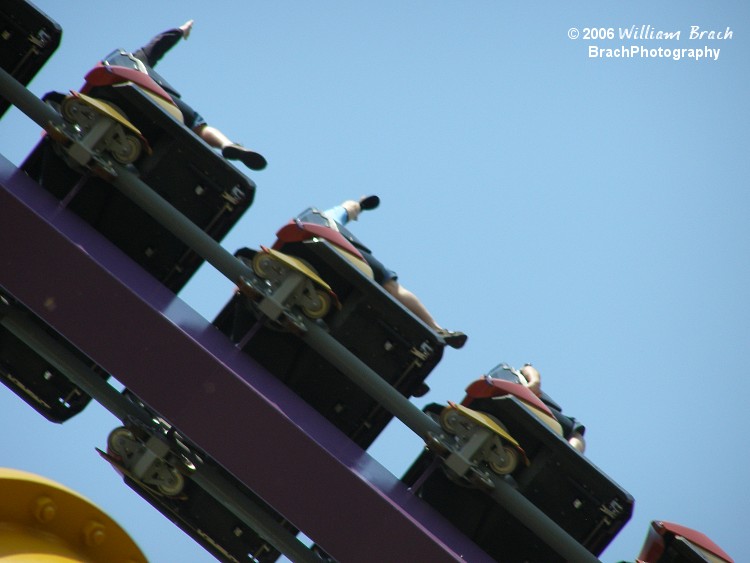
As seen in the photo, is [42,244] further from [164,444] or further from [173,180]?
[164,444]

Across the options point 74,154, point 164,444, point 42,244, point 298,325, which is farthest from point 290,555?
point 74,154

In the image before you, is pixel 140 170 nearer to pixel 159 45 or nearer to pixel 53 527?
pixel 159 45

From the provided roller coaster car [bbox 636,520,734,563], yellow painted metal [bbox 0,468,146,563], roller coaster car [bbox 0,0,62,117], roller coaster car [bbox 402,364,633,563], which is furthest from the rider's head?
yellow painted metal [bbox 0,468,146,563]

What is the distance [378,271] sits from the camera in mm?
4785

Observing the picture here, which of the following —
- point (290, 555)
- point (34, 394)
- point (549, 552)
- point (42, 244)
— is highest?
point (549, 552)

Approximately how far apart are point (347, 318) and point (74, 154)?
137 centimetres

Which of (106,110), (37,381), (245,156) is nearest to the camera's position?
(106,110)

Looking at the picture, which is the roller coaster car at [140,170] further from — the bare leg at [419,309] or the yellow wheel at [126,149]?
the bare leg at [419,309]

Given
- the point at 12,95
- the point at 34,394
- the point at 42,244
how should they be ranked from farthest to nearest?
the point at 34,394 → the point at 12,95 → the point at 42,244

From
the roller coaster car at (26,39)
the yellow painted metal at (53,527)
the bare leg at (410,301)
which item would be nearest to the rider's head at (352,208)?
the bare leg at (410,301)

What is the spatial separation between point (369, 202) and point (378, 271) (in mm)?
1191

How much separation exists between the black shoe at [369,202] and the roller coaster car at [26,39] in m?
2.05

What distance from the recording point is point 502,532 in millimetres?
4336

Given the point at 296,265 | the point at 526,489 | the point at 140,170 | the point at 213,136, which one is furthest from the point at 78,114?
the point at 526,489
